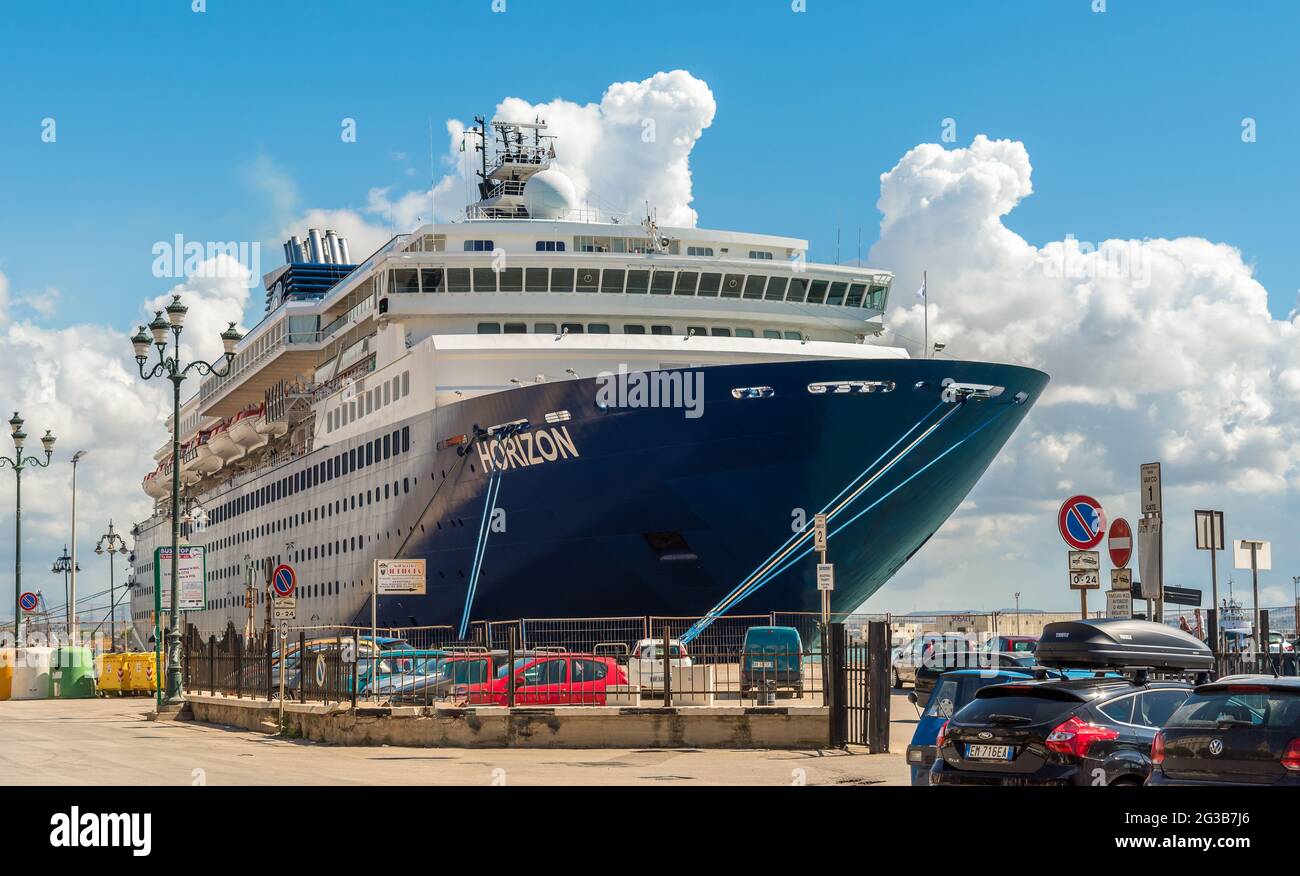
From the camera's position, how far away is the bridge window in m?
33.8

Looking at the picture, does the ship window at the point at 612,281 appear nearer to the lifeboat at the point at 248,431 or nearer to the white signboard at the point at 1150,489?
the white signboard at the point at 1150,489

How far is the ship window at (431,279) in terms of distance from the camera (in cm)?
3441

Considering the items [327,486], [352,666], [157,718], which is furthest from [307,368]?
[352,666]

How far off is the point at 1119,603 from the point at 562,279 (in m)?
19.1

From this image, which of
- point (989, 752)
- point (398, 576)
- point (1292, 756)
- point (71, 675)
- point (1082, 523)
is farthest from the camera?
point (71, 675)

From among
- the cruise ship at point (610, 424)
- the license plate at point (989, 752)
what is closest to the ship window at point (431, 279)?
the cruise ship at point (610, 424)

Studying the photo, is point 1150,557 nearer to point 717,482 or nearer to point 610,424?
point 717,482

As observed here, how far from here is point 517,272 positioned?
111 ft

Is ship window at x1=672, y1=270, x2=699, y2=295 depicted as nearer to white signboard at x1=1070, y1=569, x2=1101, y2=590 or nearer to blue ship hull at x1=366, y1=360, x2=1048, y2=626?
blue ship hull at x1=366, y1=360, x2=1048, y2=626

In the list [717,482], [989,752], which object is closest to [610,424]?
[717,482]

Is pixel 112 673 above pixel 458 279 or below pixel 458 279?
below

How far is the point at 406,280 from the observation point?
1368 inches
